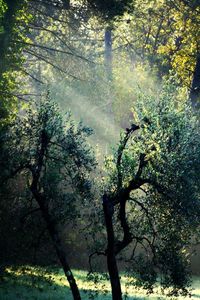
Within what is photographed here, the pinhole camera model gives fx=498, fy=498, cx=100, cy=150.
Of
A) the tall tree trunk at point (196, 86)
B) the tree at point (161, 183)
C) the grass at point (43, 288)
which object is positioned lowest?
the grass at point (43, 288)

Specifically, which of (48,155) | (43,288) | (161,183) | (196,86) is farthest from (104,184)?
(196,86)

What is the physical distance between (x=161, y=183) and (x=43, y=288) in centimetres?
1045

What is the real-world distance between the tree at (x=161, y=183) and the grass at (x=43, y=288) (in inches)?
128

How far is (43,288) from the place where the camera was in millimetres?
26094

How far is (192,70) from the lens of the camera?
37.6m

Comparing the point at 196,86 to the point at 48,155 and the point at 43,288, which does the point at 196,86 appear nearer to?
the point at 48,155

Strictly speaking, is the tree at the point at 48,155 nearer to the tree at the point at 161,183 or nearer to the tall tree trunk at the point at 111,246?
the tree at the point at 161,183

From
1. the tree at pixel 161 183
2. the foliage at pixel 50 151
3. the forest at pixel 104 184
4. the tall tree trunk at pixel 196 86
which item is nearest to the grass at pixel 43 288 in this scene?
the forest at pixel 104 184

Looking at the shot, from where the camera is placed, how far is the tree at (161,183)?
18.9m

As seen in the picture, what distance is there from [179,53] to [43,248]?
1694cm

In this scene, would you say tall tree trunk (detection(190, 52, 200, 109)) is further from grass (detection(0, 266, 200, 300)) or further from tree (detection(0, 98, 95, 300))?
tree (detection(0, 98, 95, 300))

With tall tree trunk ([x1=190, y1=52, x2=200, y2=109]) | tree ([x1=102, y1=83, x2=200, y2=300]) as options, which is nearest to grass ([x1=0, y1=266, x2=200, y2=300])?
tree ([x1=102, y1=83, x2=200, y2=300])

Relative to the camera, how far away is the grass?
2422cm

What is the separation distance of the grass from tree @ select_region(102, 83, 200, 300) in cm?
325
